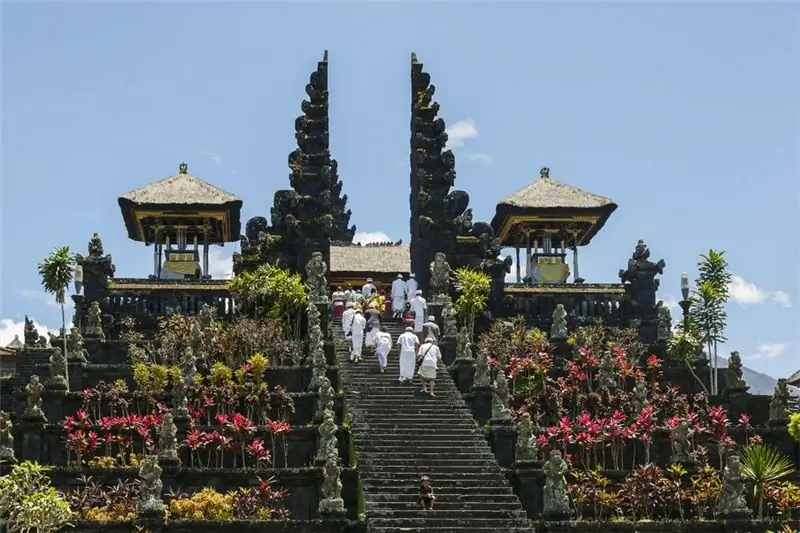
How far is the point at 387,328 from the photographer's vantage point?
103ft

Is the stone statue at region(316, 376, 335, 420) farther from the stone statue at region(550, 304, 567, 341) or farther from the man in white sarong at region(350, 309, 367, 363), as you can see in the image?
the stone statue at region(550, 304, 567, 341)

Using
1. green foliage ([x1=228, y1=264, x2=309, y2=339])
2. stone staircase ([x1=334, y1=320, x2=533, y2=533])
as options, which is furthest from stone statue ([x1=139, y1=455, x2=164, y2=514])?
green foliage ([x1=228, y1=264, x2=309, y2=339])

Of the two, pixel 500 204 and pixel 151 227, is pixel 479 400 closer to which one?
pixel 500 204

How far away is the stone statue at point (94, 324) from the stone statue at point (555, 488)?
13.3 metres

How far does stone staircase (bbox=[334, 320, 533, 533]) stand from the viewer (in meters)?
20.7

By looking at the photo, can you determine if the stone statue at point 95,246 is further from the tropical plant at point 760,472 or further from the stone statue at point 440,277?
the tropical plant at point 760,472

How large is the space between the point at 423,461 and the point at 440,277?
11804 millimetres

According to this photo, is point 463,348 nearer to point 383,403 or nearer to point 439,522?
point 383,403

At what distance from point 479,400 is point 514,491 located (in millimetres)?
3007

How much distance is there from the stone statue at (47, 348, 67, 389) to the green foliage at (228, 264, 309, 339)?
24.2 ft

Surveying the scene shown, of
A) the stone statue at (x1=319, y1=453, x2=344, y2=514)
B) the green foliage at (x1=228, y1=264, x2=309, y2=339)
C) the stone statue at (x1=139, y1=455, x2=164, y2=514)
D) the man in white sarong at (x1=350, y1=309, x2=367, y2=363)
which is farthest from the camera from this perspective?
the green foliage at (x1=228, y1=264, x2=309, y2=339)

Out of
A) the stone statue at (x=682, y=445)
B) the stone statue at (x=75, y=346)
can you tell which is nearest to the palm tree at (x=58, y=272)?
the stone statue at (x=75, y=346)

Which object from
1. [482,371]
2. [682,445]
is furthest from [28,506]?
[682,445]

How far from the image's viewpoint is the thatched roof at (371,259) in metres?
40.6
